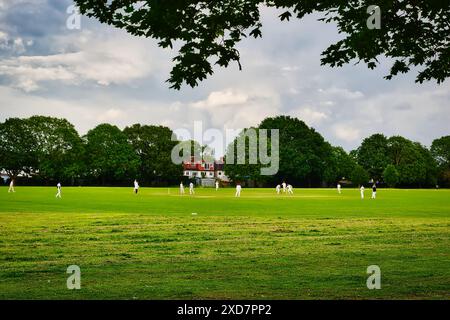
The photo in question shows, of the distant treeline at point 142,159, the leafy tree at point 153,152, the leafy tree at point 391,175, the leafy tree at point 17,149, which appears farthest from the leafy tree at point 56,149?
the leafy tree at point 391,175

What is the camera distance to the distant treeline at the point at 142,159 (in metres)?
111

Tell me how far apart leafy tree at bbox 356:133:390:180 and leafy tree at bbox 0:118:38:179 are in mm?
88040

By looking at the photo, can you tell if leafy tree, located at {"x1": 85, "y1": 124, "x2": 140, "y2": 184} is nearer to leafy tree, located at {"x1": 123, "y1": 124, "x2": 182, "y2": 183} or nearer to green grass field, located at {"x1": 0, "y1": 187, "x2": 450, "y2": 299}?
leafy tree, located at {"x1": 123, "y1": 124, "x2": 182, "y2": 183}

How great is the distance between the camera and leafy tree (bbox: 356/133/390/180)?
140m

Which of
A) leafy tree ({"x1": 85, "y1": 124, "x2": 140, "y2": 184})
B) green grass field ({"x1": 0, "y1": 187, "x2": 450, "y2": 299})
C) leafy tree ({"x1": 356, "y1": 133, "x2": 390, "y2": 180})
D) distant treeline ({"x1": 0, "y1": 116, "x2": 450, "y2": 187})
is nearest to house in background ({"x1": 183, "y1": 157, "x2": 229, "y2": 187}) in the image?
distant treeline ({"x1": 0, "y1": 116, "x2": 450, "y2": 187})

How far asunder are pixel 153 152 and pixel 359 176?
179 feet

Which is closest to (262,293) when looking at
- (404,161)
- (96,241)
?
(96,241)

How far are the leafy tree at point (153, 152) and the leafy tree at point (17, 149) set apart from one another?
79.6 ft

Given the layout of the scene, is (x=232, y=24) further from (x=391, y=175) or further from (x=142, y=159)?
(x=391, y=175)

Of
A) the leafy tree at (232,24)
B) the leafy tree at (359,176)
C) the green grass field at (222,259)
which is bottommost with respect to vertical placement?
the green grass field at (222,259)

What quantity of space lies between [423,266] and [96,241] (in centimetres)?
1082

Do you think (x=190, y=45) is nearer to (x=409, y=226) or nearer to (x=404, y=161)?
(x=409, y=226)

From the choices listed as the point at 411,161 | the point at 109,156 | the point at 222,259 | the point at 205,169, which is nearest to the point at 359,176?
the point at 411,161

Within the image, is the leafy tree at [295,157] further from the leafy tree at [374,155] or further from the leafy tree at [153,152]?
the leafy tree at [374,155]
